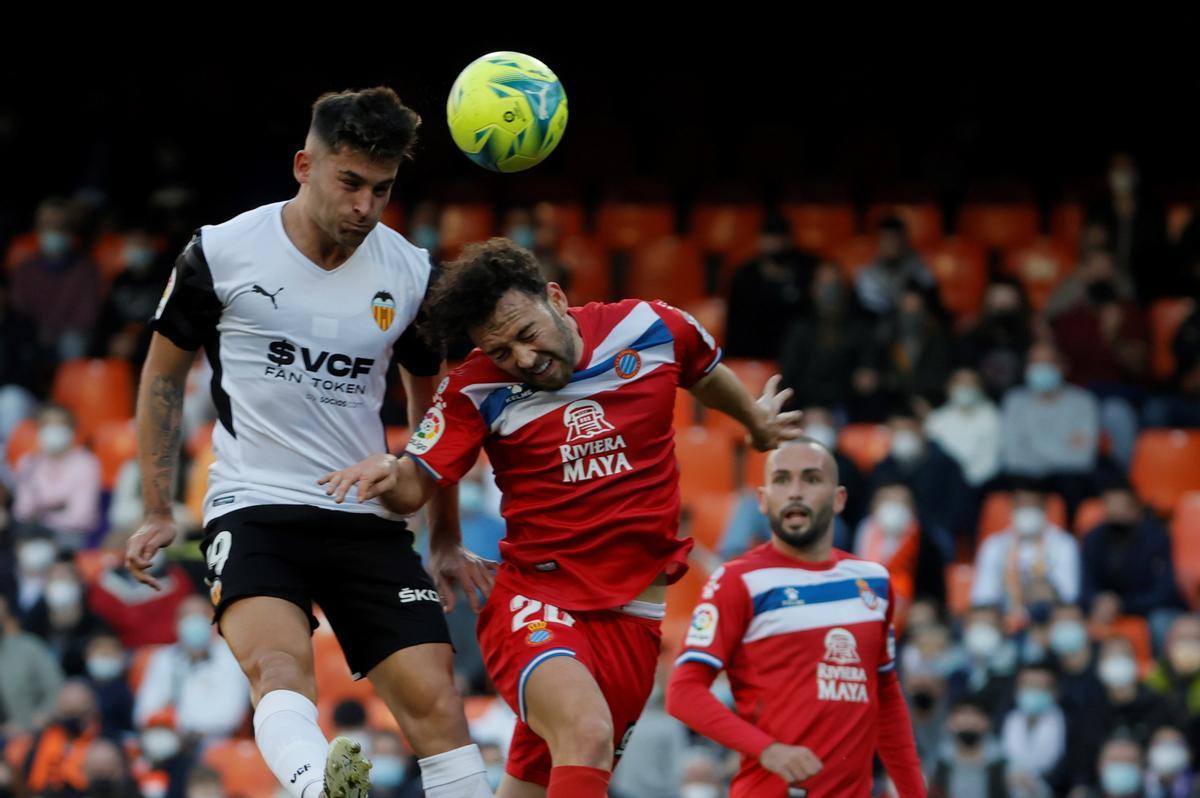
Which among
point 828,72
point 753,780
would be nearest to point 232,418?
point 753,780

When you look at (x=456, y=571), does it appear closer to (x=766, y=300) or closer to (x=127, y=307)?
(x=766, y=300)

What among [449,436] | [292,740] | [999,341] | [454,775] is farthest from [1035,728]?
[292,740]

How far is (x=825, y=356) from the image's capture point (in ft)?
47.8

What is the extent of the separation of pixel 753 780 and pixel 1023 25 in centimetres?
1272

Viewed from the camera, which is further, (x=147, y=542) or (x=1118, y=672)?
(x=1118, y=672)

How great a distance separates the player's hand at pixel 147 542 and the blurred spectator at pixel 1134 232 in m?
11.0

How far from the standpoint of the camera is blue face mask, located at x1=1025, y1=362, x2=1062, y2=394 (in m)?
13.9

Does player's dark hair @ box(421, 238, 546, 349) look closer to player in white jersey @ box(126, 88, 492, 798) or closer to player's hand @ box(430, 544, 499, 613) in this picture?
player in white jersey @ box(126, 88, 492, 798)

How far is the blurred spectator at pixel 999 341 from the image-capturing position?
14383 millimetres

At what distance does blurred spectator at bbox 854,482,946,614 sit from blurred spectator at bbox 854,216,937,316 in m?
2.81

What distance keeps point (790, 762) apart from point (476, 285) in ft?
6.65

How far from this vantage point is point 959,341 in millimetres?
14633

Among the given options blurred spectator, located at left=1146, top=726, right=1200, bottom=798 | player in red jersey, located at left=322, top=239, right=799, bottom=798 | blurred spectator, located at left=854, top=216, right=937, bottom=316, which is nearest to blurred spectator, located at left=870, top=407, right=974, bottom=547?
blurred spectator, located at left=854, top=216, right=937, bottom=316

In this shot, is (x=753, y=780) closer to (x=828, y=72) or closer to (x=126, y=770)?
(x=126, y=770)
